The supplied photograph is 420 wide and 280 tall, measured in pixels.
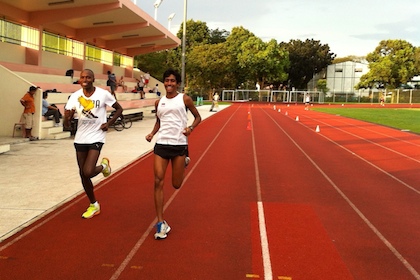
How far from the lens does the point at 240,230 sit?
5.22m

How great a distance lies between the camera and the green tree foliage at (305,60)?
82562mm

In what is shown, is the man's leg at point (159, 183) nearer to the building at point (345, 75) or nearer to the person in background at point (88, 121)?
the person in background at point (88, 121)

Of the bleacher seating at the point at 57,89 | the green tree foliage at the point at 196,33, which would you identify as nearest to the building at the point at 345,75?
the green tree foliage at the point at 196,33

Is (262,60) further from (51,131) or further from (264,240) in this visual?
(264,240)

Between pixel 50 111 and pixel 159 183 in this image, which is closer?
pixel 159 183

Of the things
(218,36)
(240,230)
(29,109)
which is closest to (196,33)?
(218,36)

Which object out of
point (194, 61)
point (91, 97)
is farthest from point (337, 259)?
point (194, 61)

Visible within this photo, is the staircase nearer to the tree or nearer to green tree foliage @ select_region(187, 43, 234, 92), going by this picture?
green tree foliage @ select_region(187, 43, 234, 92)

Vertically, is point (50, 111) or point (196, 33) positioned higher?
point (196, 33)

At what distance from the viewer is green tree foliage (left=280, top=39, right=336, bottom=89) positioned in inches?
3250

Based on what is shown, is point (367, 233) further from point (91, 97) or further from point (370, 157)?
point (370, 157)

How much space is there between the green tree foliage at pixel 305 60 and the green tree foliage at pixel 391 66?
8.75 m

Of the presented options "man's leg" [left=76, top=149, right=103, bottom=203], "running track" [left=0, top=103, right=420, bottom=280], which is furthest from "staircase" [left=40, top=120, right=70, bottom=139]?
"man's leg" [left=76, top=149, right=103, bottom=203]

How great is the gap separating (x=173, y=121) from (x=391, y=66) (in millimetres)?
→ 77258
